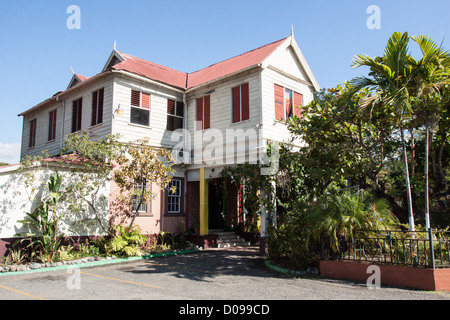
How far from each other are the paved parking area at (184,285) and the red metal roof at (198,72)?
8.41 metres

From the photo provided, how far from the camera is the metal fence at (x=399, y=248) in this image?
26.4 feet

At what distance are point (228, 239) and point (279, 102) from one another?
22.4 ft

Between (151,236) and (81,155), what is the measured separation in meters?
4.39

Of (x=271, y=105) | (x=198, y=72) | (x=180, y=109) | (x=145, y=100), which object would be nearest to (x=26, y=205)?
(x=145, y=100)

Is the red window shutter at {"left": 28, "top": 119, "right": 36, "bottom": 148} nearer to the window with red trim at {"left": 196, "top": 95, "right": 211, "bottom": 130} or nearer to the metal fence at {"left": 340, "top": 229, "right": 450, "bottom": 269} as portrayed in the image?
the window with red trim at {"left": 196, "top": 95, "right": 211, "bottom": 130}

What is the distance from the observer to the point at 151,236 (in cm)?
1477

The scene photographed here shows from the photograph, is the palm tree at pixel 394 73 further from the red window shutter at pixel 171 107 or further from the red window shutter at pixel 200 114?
the red window shutter at pixel 171 107

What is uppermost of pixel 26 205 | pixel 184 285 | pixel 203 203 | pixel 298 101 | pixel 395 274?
pixel 298 101

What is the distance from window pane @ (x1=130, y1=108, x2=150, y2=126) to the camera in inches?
600

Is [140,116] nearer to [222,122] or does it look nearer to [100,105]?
[100,105]

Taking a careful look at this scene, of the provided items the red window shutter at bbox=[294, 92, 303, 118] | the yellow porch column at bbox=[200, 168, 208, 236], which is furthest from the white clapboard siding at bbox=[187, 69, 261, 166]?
the red window shutter at bbox=[294, 92, 303, 118]

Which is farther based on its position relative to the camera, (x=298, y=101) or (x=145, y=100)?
(x=298, y=101)

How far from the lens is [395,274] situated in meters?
8.34
